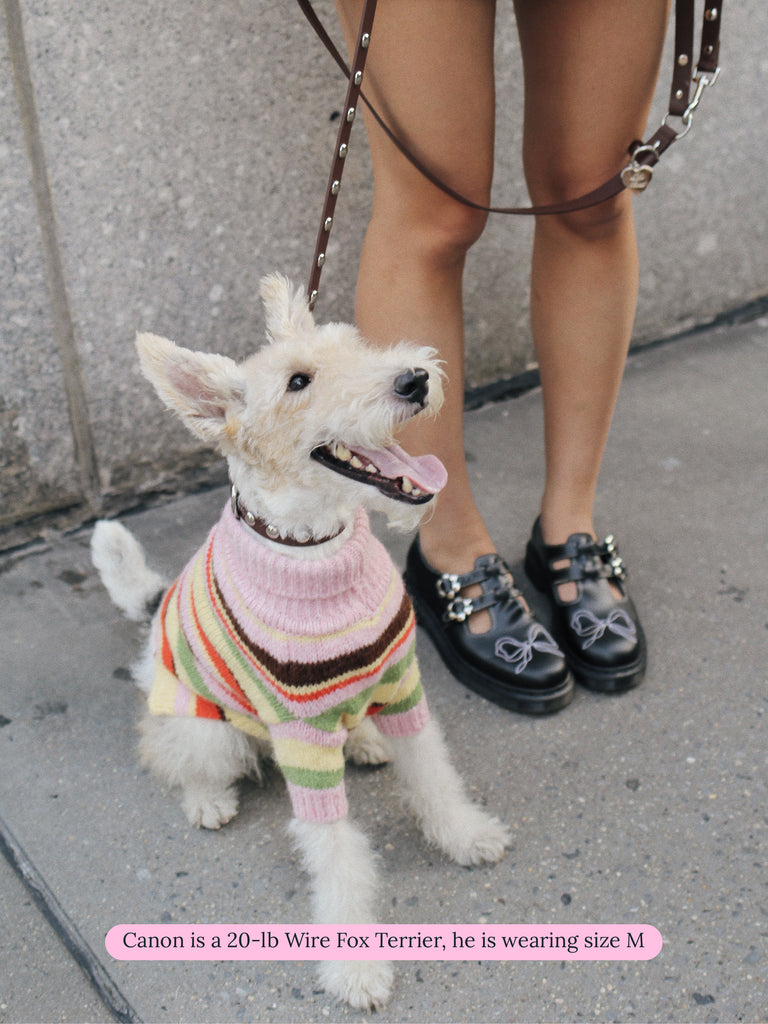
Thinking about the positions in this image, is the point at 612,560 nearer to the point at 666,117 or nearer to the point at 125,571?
the point at 666,117

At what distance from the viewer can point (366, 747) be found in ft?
6.59

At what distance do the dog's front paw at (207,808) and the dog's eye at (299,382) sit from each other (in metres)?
0.91

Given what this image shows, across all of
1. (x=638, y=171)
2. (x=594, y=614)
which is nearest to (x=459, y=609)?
(x=594, y=614)

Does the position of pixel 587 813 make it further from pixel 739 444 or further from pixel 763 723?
pixel 739 444

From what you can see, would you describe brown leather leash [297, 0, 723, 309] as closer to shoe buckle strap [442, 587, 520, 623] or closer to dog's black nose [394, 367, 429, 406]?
dog's black nose [394, 367, 429, 406]

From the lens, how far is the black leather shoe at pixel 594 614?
2.14 m

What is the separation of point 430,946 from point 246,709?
0.55 metres

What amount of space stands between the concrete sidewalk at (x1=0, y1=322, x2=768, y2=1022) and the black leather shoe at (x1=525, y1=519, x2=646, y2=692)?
0.06 meters

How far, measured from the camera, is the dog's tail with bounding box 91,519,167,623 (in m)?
1.98

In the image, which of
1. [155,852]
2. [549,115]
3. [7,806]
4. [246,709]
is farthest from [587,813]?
[549,115]

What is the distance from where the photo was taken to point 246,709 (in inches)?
67.4

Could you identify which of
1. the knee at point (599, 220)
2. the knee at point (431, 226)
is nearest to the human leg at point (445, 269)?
the knee at point (431, 226)

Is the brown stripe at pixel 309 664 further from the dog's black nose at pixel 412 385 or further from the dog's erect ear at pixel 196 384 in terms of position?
the dog's black nose at pixel 412 385

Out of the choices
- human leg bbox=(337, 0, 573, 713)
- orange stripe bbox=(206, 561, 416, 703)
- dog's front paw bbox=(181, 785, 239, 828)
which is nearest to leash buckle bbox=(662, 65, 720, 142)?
human leg bbox=(337, 0, 573, 713)
